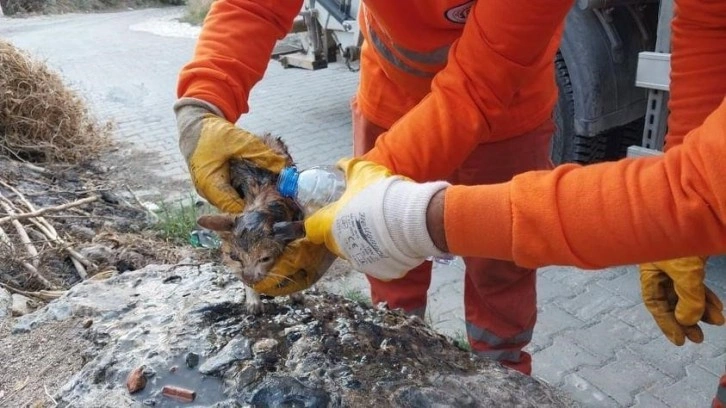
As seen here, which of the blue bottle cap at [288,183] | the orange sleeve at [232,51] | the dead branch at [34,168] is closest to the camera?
the blue bottle cap at [288,183]

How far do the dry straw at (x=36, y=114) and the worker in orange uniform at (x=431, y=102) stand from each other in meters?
3.64

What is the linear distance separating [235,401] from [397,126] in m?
0.80

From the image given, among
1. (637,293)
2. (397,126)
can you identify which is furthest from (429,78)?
(637,293)

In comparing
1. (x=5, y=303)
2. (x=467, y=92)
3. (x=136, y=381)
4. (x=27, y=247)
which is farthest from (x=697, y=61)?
(x=27, y=247)

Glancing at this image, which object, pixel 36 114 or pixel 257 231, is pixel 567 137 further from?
pixel 36 114

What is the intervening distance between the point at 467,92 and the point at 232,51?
2.49 feet

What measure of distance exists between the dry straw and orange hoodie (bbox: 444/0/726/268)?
4.65 meters

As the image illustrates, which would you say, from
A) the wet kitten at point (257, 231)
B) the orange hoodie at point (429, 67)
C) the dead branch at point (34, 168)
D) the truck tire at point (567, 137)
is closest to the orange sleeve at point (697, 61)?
the orange hoodie at point (429, 67)

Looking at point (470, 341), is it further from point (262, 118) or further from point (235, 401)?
point (262, 118)

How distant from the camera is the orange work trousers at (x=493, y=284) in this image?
7.52 ft

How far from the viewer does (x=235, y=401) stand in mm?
1505

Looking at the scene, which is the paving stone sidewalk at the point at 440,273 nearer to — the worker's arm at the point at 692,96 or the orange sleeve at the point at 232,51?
the worker's arm at the point at 692,96

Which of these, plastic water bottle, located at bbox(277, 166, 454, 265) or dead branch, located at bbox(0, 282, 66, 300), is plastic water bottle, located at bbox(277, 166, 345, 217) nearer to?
plastic water bottle, located at bbox(277, 166, 454, 265)

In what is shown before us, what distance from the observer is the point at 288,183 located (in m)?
1.76
